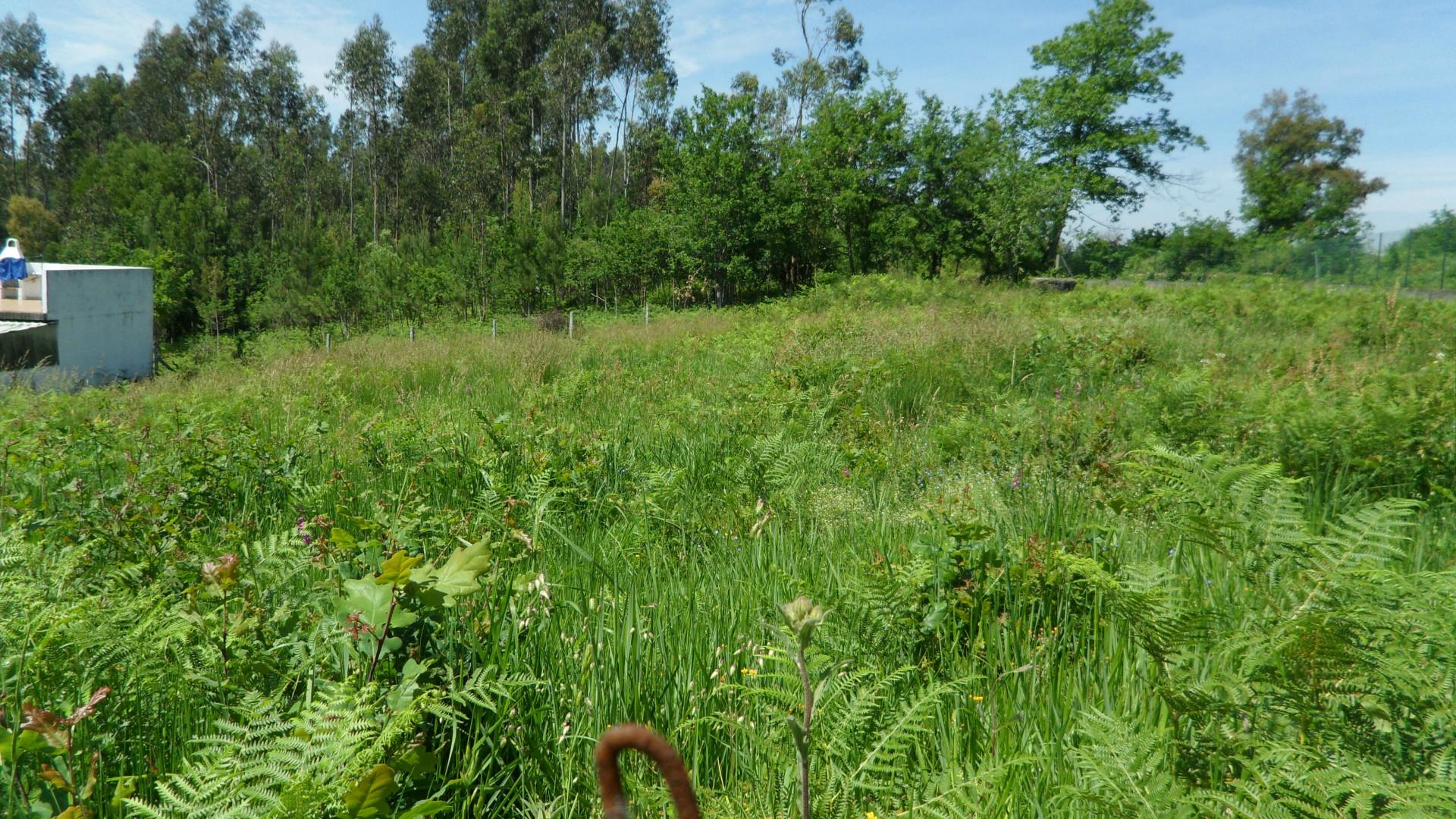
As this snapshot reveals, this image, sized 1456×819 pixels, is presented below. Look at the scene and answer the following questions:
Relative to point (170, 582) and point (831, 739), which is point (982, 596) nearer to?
point (831, 739)

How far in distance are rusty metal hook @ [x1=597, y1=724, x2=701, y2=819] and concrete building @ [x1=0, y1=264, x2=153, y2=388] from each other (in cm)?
1897

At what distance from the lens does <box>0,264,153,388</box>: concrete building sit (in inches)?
655

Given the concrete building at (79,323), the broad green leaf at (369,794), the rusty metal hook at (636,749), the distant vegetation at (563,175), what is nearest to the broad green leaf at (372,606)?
the broad green leaf at (369,794)

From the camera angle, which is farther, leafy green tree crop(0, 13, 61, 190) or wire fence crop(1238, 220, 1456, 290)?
leafy green tree crop(0, 13, 61, 190)

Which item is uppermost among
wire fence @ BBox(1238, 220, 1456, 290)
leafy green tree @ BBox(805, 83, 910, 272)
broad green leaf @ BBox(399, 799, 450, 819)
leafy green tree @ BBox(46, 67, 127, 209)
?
leafy green tree @ BBox(46, 67, 127, 209)

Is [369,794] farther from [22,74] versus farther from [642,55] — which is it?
[22,74]

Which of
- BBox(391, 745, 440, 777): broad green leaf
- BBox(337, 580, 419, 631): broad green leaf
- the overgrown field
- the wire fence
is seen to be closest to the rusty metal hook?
the overgrown field

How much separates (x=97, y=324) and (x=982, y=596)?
23.1 meters

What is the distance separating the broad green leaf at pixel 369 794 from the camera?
1.15 metres

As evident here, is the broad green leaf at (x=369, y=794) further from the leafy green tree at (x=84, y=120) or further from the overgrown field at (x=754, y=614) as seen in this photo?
the leafy green tree at (x=84, y=120)

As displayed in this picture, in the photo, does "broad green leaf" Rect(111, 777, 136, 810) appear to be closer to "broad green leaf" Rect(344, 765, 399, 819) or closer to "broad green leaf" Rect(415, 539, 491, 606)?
"broad green leaf" Rect(344, 765, 399, 819)

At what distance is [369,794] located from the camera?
1.16m

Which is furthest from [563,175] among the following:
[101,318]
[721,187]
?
[101,318]

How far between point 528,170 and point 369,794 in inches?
1754
